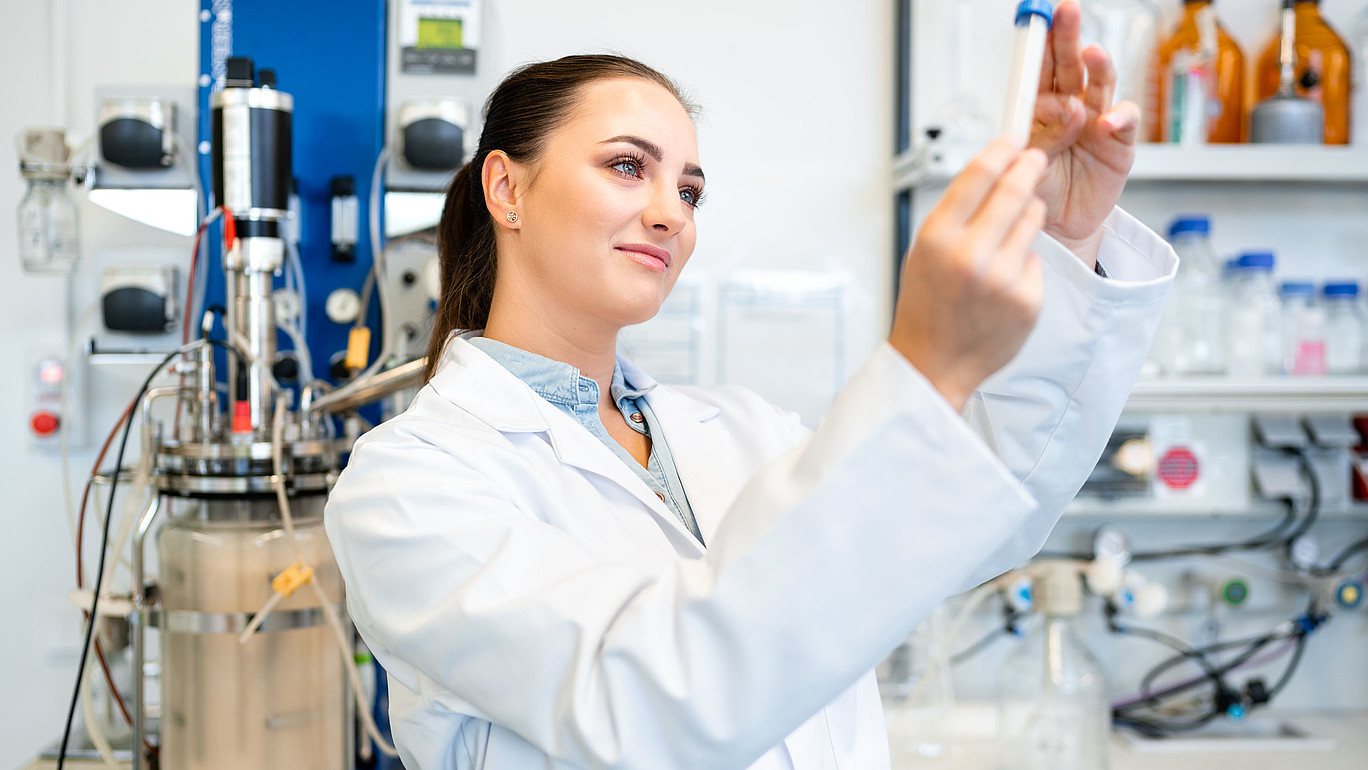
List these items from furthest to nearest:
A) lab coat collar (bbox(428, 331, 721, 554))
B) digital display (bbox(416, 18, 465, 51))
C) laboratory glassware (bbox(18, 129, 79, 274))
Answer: digital display (bbox(416, 18, 465, 51)) < laboratory glassware (bbox(18, 129, 79, 274)) < lab coat collar (bbox(428, 331, 721, 554))

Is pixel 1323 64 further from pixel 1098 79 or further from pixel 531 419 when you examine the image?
pixel 531 419

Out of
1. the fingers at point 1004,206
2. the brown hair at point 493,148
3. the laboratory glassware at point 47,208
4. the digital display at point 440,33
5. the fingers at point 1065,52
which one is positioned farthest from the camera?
the digital display at point 440,33

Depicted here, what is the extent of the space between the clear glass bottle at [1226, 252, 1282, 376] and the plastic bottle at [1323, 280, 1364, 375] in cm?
10

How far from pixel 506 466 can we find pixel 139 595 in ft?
2.40

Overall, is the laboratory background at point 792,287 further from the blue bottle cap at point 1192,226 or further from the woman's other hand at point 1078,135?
the woman's other hand at point 1078,135

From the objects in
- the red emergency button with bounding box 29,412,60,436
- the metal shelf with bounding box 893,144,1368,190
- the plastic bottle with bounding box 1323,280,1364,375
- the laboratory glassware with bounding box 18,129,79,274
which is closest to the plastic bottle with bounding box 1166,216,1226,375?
the metal shelf with bounding box 893,144,1368,190

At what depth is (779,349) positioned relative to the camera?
188 cm

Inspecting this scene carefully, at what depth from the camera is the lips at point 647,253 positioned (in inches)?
37.0

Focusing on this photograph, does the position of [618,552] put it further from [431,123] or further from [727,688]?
[431,123]

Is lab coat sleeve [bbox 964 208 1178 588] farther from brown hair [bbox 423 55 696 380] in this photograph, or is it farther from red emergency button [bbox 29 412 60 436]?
red emergency button [bbox 29 412 60 436]

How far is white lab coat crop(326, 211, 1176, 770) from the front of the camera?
0.54 m

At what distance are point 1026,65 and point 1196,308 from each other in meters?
1.35

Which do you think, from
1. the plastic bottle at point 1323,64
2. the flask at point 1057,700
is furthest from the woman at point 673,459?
the plastic bottle at point 1323,64

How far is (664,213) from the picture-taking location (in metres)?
0.94
